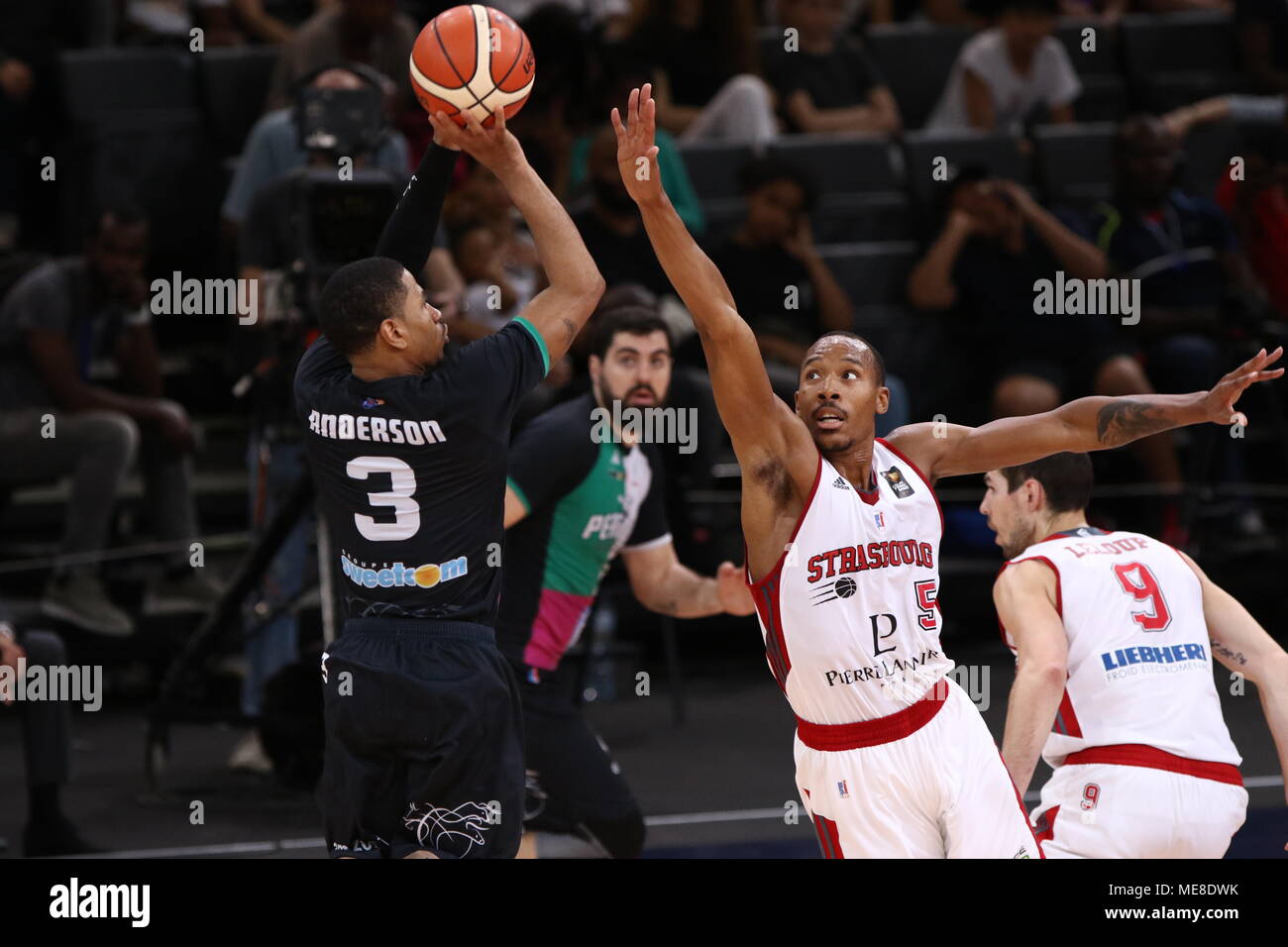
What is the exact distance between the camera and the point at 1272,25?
10.9 meters

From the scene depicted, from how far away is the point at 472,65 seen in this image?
4.59 m

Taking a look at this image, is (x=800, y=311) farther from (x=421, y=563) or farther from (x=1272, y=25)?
(x=421, y=563)

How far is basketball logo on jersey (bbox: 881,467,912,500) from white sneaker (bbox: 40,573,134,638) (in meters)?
4.55

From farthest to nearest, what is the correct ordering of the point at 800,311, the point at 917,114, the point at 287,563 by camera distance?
the point at 917,114 < the point at 800,311 < the point at 287,563

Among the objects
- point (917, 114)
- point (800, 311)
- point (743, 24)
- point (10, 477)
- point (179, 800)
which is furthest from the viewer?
point (917, 114)

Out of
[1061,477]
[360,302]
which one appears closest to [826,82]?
[1061,477]

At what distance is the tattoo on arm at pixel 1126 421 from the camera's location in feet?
14.8

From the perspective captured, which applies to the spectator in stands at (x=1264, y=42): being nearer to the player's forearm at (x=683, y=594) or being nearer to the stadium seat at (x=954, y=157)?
the stadium seat at (x=954, y=157)

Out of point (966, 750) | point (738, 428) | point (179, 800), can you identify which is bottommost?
point (179, 800)

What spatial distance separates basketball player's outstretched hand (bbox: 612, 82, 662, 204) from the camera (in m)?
4.04

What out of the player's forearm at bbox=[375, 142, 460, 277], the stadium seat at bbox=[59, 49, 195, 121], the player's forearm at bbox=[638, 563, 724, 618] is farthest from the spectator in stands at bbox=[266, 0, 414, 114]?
the player's forearm at bbox=[375, 142, 460, 277]

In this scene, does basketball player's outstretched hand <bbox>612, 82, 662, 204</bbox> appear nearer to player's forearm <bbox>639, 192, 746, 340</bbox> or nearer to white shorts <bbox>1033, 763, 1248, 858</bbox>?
player's forearm <bbox>639, 192, 746, 340</bbox>

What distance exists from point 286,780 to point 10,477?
2128 mm

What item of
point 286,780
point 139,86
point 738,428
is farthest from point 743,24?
point 738,428
